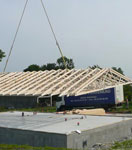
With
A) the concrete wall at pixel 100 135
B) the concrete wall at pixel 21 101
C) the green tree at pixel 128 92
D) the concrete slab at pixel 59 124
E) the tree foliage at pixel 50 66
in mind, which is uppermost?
the tree foliage at pixel 50 66

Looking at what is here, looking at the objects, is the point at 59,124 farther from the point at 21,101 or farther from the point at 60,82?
the point at 21,101

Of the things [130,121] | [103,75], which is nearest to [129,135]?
[130,121]

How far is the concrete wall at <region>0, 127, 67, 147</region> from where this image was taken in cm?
770

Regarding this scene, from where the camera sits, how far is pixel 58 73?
27375 millimetres

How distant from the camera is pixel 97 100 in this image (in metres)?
22.2

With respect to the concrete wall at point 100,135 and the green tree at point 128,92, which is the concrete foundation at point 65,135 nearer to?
the concrete wall at point 100,135

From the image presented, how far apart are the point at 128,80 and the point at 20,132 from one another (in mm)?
19250

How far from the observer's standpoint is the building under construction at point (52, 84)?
821 inches

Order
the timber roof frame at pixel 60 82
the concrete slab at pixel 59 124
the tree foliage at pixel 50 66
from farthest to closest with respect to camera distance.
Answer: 1. the tree foliage at pixel 50 66
2. the timber roof frame at pixel 60 82
3. the concrete slab at pixel 59 124

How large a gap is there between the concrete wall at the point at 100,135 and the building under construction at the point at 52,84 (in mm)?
8987

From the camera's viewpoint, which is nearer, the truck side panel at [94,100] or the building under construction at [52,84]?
the building under construction at [52,84]

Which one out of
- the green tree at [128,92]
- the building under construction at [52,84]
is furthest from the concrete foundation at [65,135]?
the green tree at [128,92]

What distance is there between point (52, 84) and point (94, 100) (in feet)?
14.6

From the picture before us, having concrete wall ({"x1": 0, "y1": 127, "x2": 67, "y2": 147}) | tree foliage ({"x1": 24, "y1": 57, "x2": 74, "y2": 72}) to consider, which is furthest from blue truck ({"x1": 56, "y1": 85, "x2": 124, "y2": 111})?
tree foliage ({"x1": 24, "y1": 57, "x2": 74, "y2": 72})
